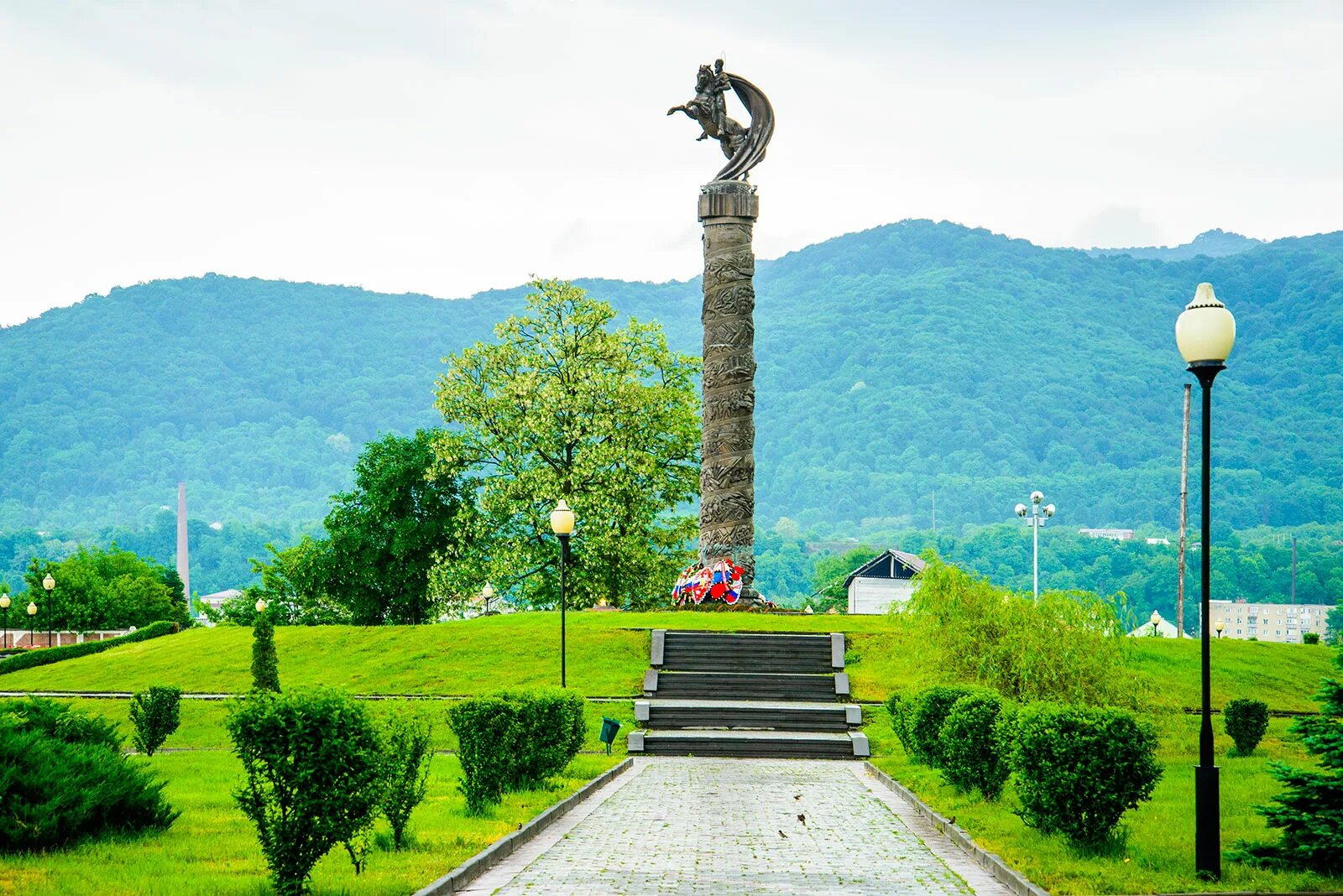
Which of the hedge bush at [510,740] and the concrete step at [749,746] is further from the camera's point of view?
the concrete step at [749,746]

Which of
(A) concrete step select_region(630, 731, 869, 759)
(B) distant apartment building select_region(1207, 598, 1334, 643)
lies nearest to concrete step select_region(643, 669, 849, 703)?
(A) concrete step select_region(630, 731, 869, 759)

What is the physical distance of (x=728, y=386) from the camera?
3750 centimetres

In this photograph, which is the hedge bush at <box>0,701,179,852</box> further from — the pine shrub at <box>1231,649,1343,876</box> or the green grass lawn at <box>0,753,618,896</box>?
the pine shrub at <box>1231,649,1343,876</box>

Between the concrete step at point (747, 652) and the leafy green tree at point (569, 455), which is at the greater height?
the leafy green tree at point (569, 455)

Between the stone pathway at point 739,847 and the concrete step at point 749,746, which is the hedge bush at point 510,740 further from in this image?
the concrete step at point 749,746

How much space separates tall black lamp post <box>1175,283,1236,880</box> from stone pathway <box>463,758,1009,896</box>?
1.62 metres

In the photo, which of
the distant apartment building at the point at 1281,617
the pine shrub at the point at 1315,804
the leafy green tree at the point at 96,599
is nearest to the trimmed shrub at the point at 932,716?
the pine shrub at the point at 1315,804

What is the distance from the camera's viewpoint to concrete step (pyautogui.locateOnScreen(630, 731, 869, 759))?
22.7 metres

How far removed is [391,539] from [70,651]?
538 inches

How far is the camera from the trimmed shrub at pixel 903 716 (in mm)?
18547

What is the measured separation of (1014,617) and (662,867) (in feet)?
30.9

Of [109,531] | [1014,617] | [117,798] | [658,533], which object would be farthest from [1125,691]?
[109,531]

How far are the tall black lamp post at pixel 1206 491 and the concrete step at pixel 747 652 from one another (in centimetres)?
1808

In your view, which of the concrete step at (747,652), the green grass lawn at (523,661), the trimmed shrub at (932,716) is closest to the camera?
the trimmed shrub at (932,716)
